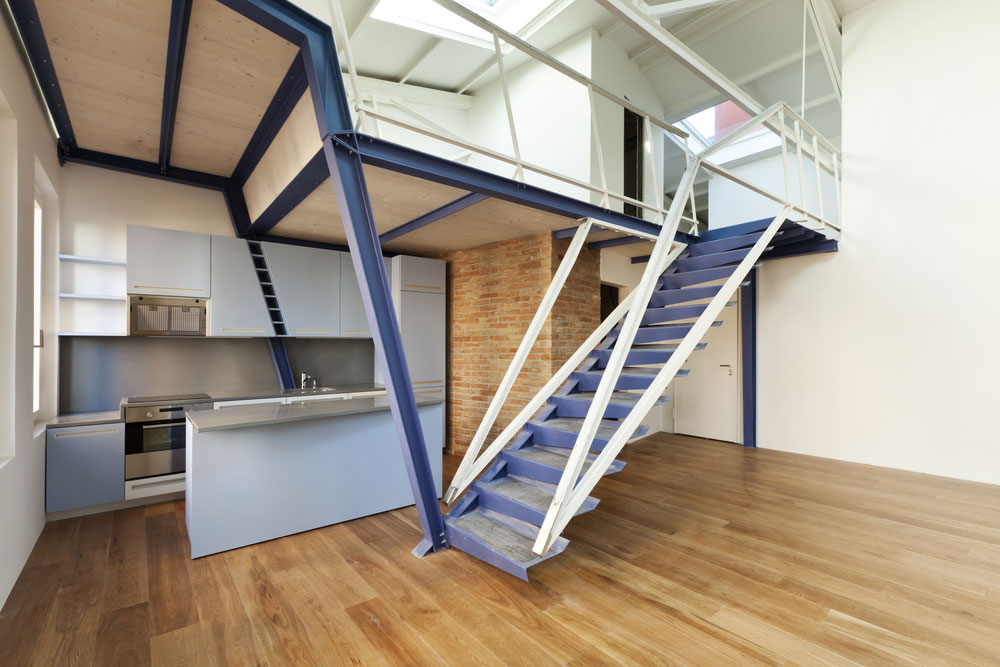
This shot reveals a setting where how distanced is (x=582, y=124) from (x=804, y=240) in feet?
9.43

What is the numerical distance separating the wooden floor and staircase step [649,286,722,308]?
1.80 meters

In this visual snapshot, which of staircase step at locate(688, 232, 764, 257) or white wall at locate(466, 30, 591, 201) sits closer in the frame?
staircase step at locate(688, 232, 764, 257)

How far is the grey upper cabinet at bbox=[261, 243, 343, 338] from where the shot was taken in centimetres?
474

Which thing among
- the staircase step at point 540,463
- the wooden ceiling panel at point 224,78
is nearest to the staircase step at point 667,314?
the staircase step at point 540,463

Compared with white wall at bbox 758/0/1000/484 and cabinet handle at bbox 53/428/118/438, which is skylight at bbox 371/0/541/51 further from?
cabinet handle at bbox 53/428/118/438

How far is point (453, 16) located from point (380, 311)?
436 cm

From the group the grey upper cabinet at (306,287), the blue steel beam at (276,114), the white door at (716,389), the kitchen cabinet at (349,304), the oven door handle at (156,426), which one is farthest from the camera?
the white door at (716,389)

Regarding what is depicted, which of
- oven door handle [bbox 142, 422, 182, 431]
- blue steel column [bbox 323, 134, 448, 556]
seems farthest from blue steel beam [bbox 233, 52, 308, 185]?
oven door handle [bbox 142, 422, 182, 431]

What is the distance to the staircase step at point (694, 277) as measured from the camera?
4281mm

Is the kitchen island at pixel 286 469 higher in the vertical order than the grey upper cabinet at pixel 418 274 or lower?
lower

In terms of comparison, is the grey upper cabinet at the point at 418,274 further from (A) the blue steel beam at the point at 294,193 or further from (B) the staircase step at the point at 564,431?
(B) the staircase step at the point at 564,431

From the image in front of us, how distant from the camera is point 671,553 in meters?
2.99

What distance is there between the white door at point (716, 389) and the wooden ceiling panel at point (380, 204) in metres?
4.18

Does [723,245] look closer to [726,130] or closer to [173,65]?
[173,65]
